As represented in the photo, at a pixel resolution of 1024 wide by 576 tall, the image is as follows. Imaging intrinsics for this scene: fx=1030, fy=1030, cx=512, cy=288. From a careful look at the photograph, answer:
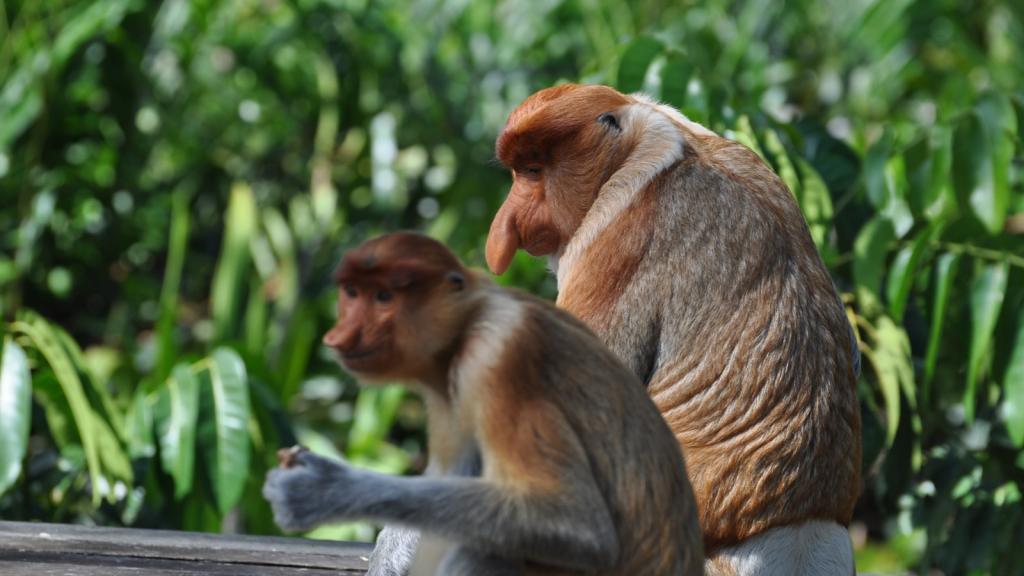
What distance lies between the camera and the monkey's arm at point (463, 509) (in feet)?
4.10

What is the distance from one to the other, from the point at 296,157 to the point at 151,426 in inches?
139

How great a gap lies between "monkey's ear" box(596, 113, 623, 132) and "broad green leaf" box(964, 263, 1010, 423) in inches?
46.7

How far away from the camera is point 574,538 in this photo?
1.26 m

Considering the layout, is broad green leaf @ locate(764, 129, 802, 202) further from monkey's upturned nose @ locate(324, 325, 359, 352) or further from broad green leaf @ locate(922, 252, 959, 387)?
monkey's upturned nose @ locate(324, 325, 359, 352)

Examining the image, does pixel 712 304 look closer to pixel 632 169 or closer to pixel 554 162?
pixel 632 169

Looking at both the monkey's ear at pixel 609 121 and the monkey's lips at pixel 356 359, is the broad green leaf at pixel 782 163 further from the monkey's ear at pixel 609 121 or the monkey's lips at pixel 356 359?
the monkey's lips at pixel 356 359

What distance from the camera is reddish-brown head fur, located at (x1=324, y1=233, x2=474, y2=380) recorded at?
130 centimetres

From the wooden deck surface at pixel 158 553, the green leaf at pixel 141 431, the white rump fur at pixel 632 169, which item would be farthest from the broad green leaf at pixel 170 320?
the white rump fur at pixel 632 169

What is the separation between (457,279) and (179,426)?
185 centimetres

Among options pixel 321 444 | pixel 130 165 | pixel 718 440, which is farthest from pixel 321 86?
pixel 718 440

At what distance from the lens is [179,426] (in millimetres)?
2938

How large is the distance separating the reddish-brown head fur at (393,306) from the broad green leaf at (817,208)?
1590 mm

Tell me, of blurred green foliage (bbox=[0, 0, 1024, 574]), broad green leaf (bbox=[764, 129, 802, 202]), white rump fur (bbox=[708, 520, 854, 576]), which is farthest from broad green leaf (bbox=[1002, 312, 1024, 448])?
white rump fur (bbox=[708, 520, 854, 576])

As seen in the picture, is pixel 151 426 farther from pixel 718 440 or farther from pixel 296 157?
pixel 296 157
